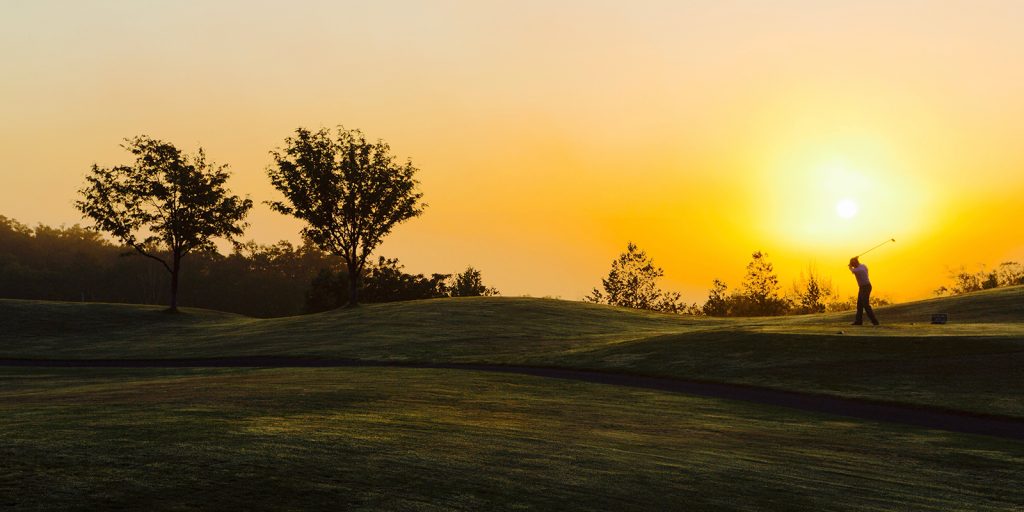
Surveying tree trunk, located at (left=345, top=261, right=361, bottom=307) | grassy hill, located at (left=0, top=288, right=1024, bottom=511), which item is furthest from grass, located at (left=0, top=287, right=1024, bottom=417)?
tree trunk, located at (left=345, top=261, right=361, bottom=307)

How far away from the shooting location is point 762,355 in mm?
34750

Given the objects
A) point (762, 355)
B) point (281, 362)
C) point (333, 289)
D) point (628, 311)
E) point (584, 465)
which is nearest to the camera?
point (584, 465)

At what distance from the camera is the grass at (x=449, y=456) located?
31.9 ft

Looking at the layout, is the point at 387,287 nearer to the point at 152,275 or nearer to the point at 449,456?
the point at 152,275

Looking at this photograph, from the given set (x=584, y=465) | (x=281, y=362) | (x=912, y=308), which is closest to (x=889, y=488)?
(x=584, y=465)

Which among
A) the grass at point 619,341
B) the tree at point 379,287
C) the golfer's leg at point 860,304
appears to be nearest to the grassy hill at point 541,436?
the grass at point 619,341

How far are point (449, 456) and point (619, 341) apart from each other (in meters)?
34.1

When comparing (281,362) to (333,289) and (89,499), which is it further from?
(333,289)

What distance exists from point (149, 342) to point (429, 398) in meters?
44.8

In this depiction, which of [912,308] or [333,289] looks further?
[333,289]

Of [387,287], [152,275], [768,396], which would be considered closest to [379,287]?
[387,287]

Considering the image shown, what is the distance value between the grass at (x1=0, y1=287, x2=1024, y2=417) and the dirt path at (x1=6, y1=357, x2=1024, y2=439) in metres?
0.69

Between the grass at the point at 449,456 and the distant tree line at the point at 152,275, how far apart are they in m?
87.8

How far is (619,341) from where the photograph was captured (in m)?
45.9
